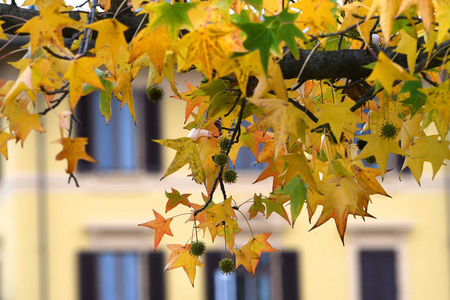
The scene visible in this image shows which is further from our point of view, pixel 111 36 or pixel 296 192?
pixel 296 192

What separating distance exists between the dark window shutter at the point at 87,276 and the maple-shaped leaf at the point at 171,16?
9.87 m

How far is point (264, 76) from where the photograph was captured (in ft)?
5.76

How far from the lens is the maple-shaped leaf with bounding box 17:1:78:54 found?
5.81 feet

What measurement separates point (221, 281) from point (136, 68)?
936 cm

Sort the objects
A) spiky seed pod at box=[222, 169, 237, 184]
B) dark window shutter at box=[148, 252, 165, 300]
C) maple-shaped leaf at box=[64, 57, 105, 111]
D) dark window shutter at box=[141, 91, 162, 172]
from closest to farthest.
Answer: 1. maple-shaped leaf at box=[64, 57, 105, 111]
2. spiky seed pod at box=[222, 169, 237, 184]
3. dark window shutter at box=[148, 252, 165, 300]
4. dark window shutter at box=[141, 91, 162, 172]

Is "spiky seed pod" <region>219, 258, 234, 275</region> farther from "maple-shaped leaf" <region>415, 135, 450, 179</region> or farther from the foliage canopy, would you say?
"maple-shaped leaf" <region>415, 135, 450, 179</region>

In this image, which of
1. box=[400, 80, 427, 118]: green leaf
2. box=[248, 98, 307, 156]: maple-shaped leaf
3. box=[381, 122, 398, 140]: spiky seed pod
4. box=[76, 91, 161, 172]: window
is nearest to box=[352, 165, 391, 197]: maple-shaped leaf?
box=[381, 122, 398, 140]: spiky seed pod

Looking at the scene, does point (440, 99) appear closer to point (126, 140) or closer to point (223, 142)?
point (223, 142)

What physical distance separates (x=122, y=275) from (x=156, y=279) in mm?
481

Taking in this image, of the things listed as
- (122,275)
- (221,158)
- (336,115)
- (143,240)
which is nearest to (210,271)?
(143,240)

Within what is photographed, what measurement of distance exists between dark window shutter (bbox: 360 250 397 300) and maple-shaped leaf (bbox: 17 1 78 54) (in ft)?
33.4

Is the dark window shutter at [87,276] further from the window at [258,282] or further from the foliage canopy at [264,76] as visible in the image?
the foliage canopy at [264,76]

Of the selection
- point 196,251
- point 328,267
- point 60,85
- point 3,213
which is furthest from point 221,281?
point 60,85

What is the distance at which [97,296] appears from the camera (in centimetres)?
1120
